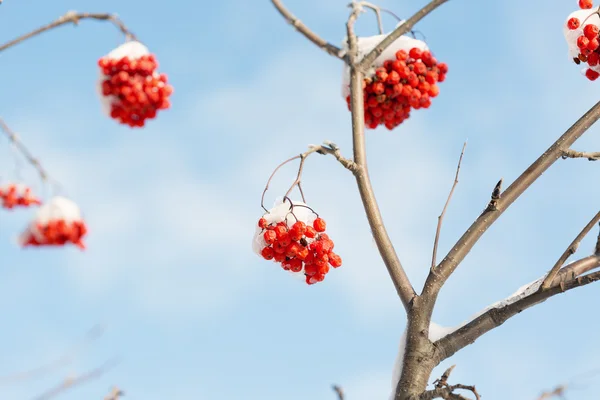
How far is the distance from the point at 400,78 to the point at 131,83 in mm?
1735

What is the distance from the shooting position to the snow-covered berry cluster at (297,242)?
158 inches

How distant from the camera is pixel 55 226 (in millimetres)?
3404

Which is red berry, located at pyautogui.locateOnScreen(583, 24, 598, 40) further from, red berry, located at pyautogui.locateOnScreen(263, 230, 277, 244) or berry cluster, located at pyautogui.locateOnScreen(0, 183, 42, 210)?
berry cluster, located at pyautogui.locateOnScreen(0, 183, 42, 210)

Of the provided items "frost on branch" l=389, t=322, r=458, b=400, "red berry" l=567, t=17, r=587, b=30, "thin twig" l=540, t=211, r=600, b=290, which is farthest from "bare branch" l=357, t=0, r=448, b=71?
"frost on branch" l=389, t=322, r=458, b=400

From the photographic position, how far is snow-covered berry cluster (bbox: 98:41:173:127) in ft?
11.8

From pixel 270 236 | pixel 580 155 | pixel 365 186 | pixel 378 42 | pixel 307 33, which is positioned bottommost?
pixel 270 236

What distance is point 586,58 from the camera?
4332 mm

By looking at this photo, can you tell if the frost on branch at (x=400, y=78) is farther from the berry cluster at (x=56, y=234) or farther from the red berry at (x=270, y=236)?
the berry cluster at (x=56, y=234)

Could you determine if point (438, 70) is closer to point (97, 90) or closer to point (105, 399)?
point (97, 90)

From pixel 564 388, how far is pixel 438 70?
2148 millimetres

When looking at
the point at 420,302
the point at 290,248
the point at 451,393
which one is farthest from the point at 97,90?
the point at 451,393

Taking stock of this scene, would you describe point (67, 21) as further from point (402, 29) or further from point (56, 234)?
point (402, 29)

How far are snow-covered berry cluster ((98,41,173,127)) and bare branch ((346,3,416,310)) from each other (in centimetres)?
125

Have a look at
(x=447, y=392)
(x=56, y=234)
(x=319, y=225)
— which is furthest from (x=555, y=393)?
(x=56, y=234)
